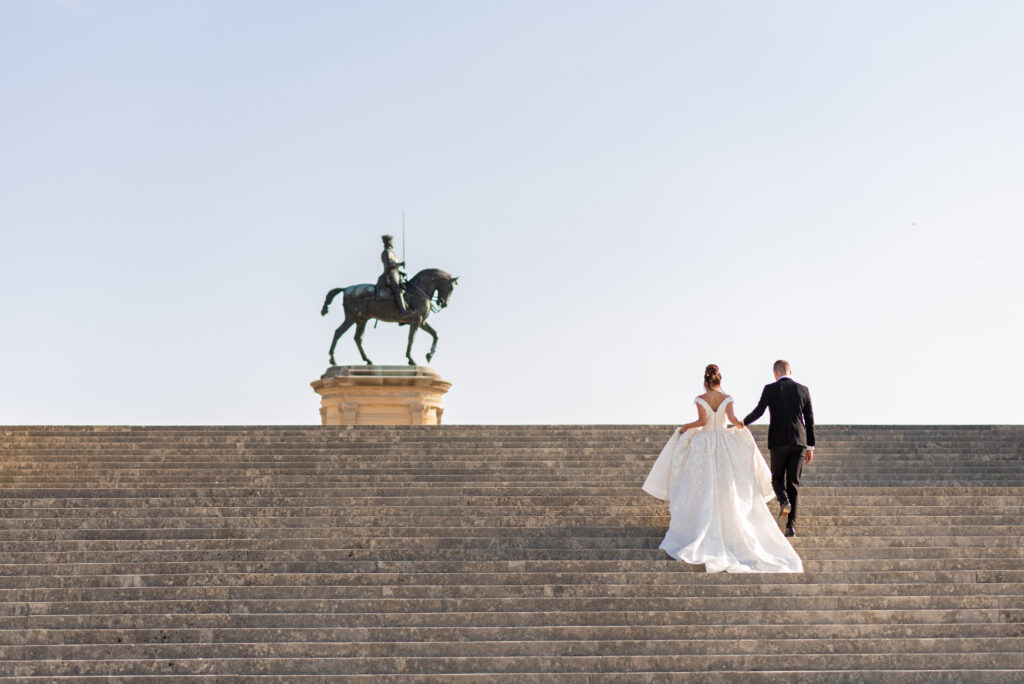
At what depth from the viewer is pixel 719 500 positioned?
11.6m

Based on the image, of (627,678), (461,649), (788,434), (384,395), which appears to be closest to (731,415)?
(788,434)

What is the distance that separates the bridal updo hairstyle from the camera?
1203 centimetres

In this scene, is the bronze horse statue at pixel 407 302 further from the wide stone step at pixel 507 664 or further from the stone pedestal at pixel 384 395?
the wide stone step at pixel 507 664

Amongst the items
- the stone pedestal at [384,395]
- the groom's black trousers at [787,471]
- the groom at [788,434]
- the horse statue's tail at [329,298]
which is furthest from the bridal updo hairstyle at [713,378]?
the horse statue's tail at [329,298]

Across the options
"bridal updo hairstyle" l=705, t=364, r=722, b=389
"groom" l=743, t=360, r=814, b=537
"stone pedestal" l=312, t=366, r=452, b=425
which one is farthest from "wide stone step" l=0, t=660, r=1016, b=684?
"stone pedestal" l=312, t=366, r=452, b=425

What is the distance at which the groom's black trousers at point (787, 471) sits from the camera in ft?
39.5

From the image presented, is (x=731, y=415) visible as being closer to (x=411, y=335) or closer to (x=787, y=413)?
(x=787, y=413)

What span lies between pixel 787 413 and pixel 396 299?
13679mm

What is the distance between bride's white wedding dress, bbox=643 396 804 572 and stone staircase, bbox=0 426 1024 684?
20 cm

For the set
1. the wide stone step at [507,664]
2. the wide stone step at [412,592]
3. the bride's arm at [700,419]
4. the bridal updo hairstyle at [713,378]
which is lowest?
the wide stone step at [507,664]

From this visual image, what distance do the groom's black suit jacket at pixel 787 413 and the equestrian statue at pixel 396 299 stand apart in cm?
1321

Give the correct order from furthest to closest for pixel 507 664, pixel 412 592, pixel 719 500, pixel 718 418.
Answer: pixel 718 418 < pixel 719 500 < pixel 412 592 < pixel 507 664

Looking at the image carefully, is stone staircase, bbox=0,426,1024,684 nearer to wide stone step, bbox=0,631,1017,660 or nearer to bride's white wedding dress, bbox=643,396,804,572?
wide stone step, bbox=0,631,1017,660

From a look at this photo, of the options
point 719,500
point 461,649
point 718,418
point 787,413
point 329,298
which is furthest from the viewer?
point 329,298
